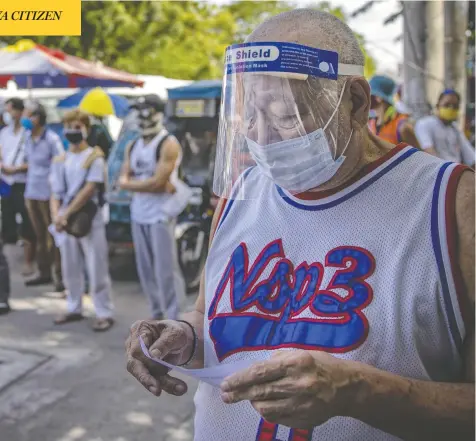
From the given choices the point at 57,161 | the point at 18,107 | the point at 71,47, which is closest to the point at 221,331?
the point at 57,161

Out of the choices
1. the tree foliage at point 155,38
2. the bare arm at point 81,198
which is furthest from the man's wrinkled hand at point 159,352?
the tree foliage at point 155,38

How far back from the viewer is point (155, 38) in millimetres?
20969

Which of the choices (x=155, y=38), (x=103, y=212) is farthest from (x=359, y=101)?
(x=155, y=38)

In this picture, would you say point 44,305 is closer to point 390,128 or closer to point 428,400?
point 390,128

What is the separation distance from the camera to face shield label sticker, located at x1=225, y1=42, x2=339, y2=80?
4.55ft

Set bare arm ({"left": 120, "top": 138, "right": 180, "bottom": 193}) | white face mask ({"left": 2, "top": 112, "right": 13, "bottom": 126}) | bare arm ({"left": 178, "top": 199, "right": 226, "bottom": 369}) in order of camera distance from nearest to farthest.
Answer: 1. bare arm ({"left": 178, "top": 199, "right": 226, "bottom": 369})
2. bare arm ({"left": 120, "top": 138, "right": 180, "bottom": 193})
3. white face mask ({"left": 2, "top": 112, "right": 13, "bottom": 126})

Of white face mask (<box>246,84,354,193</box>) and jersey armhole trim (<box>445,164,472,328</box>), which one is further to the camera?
white face mask (<box>246,84,354,193</box>)

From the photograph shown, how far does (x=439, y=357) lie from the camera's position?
4.46 feet

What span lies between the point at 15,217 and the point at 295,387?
29.2 ft

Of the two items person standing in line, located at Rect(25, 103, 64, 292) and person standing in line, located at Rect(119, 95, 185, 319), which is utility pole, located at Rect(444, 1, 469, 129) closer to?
person standing in line, located at Rect(119, 95, 185, 319)

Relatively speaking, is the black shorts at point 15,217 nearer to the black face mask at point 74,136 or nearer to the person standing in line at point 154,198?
the black face mask at point 74,136

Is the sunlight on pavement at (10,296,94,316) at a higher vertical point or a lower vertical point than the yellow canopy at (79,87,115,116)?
lower

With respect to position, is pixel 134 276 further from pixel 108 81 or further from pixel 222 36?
pixel 222 36

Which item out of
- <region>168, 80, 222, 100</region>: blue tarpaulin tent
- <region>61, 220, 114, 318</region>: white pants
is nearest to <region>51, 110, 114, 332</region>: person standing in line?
<region>61, 220, 114, 318</region>: white pants
